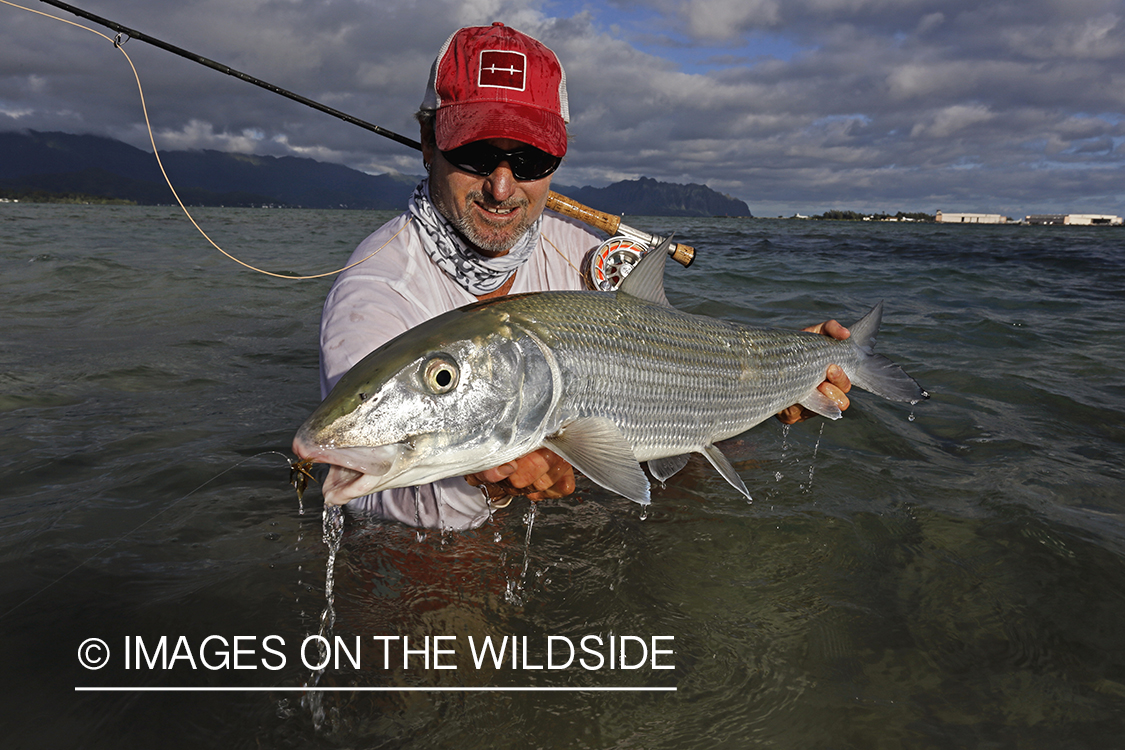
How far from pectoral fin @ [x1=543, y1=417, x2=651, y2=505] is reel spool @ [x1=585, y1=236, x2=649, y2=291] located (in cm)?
218

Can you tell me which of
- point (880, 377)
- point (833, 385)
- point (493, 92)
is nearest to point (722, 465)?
point (833, 385)

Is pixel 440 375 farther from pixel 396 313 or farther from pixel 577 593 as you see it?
pixel 577 593

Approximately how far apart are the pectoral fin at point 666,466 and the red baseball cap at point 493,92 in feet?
5.67

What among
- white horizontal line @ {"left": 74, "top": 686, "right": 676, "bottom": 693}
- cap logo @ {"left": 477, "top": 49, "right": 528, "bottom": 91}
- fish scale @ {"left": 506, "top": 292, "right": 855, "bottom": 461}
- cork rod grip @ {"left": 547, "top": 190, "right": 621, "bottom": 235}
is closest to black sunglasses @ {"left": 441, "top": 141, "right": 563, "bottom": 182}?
cap logo @ {"left": 477, "top": 49, "right": 528, "bottom": 91}

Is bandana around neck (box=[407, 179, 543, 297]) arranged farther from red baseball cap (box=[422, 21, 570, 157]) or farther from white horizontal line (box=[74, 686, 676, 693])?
Result: white horizontal line (box=[74, 686, 676, 693])

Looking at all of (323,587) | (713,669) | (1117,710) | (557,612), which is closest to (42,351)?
(323,587)

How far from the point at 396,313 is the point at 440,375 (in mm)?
1141

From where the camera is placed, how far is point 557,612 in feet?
9.64

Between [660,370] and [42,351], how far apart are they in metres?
7.72

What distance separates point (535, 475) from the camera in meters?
2.50

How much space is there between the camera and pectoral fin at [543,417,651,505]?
228 centimetres

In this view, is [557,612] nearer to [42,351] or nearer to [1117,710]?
[1117,710]

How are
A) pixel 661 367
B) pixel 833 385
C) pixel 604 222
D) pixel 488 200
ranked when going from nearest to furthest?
pixel 661 367, pixel 488 200, pixel 833 385, pixel 604 222

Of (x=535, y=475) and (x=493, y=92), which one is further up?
(x=493, y=92)
